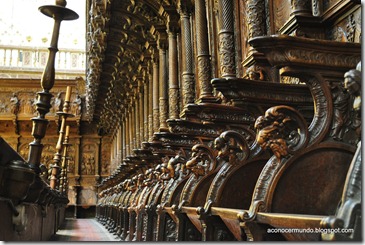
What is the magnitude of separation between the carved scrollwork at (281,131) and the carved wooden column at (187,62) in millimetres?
5930

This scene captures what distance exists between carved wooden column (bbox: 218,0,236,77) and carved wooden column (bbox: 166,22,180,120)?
337 cm

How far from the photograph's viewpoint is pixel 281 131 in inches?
94.1

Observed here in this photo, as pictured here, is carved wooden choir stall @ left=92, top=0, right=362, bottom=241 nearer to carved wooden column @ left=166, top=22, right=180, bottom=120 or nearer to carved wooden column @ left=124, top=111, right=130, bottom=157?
carved wooden column @ left=166, top=22, right=180, bottom=120

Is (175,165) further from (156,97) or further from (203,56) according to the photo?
(156,97)

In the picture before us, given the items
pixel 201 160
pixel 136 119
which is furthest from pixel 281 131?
pixel 136 119

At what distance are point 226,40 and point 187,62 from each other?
2.76 meters

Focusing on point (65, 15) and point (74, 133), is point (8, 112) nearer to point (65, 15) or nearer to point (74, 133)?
point (74, 133)

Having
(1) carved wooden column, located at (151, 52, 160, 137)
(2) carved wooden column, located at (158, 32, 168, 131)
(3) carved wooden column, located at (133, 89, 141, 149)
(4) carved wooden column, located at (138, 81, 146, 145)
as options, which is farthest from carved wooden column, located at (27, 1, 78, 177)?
(3) carved wooden column, located at (133, 89, 141, 149)

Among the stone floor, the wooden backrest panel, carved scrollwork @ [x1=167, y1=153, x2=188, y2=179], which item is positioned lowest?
the stone floor

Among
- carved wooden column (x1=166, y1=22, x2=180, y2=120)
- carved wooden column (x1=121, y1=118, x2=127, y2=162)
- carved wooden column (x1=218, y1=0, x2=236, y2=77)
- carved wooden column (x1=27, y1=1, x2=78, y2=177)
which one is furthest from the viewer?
carved wooden column (x1=121, y1=118, x2=127, y2=162)

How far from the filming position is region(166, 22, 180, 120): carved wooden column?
9.77 m

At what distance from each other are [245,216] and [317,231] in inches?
21.9

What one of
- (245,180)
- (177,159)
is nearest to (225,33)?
(177,159)

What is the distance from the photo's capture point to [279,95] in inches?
135
